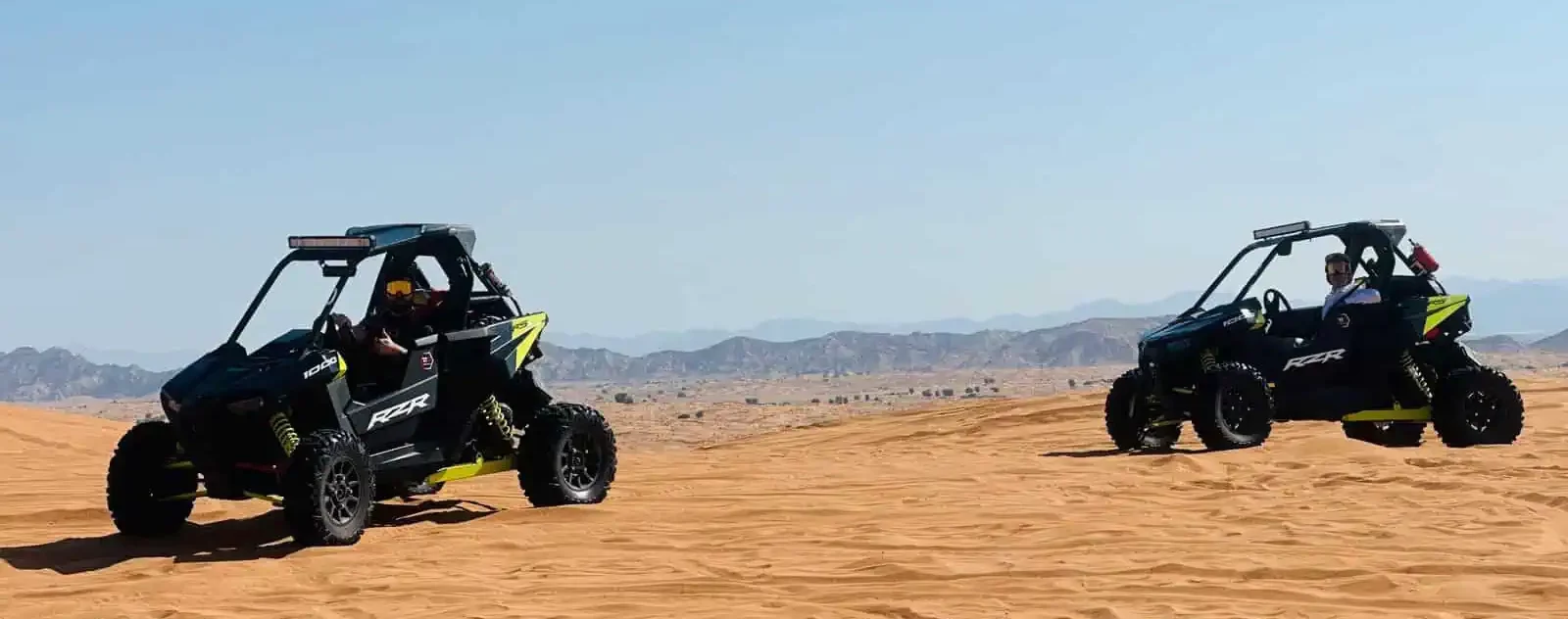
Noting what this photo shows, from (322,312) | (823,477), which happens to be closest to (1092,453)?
(823,477)

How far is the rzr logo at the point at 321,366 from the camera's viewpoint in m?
10.2

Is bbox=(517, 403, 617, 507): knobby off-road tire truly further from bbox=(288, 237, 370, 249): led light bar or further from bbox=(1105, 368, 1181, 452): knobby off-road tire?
bbox=(1105, 368, 1181, 452): knobby off-road tire

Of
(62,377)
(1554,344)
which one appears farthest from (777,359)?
(1554,344)

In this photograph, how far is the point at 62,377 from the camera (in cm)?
15962

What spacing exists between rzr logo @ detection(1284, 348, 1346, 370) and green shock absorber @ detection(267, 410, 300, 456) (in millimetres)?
8805

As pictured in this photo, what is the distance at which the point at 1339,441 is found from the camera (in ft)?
48.6

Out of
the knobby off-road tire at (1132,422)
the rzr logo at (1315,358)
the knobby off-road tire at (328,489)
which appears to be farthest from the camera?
the knobby off-road tire at (1132,422)

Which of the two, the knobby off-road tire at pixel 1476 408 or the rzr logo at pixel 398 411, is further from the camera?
the knobby off-road tire at pixel 1476 408

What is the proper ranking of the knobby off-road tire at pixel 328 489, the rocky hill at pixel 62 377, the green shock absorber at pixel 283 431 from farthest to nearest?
the rocky hill at pixel 62 377 < the green shock absorber at pixel 283 431 < the knobby off-road tire at pixel 328 489

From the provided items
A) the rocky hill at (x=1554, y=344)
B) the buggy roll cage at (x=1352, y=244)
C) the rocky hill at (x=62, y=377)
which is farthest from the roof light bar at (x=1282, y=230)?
the rocky hill at (x=62, y=377)

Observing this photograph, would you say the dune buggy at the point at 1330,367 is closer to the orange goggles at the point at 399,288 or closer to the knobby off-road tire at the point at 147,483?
the orange goggles at the point at 399,288

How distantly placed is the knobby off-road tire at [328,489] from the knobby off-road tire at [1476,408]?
31.7 feet

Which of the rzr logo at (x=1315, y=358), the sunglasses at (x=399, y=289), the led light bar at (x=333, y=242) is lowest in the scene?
the rzr logo at (x=1315, y=358)

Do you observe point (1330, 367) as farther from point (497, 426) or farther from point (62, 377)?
Result: point (62, 377)
